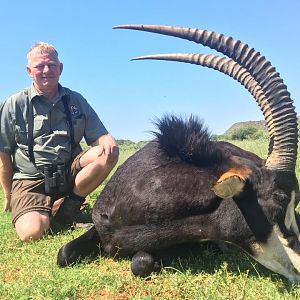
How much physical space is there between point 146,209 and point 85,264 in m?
0.85

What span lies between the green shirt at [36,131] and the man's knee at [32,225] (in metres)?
0.61

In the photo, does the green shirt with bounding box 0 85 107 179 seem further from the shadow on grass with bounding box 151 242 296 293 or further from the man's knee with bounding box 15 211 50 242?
the shadow on grass with bounding box 151 242 296 293

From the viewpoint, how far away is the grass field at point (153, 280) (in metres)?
3.42

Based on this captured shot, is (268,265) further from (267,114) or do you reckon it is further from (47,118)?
(47,118)

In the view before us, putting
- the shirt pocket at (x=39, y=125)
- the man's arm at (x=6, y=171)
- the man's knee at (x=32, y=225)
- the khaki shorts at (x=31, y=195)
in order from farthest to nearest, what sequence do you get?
the man's arm at (x=6, y=171), the shirt pocket at (x=39, y=125), the khaki shorts at (x=31, y=195), the man's knee at (x=32, y=225)

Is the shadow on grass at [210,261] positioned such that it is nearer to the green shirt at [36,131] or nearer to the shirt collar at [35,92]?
the green shirt at [36,131]

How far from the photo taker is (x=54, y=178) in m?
5.96

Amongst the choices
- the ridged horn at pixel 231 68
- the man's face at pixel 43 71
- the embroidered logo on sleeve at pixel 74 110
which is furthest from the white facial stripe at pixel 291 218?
the man's face at pixel 43 71

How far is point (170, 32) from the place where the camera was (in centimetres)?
363

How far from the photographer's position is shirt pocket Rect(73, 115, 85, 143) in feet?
20.6

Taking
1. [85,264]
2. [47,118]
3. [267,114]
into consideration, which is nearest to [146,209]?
[85,264]

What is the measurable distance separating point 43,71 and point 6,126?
0.83 meters

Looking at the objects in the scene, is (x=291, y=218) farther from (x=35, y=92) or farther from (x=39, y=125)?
(x=35, y=92)

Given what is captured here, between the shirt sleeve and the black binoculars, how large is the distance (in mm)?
594
